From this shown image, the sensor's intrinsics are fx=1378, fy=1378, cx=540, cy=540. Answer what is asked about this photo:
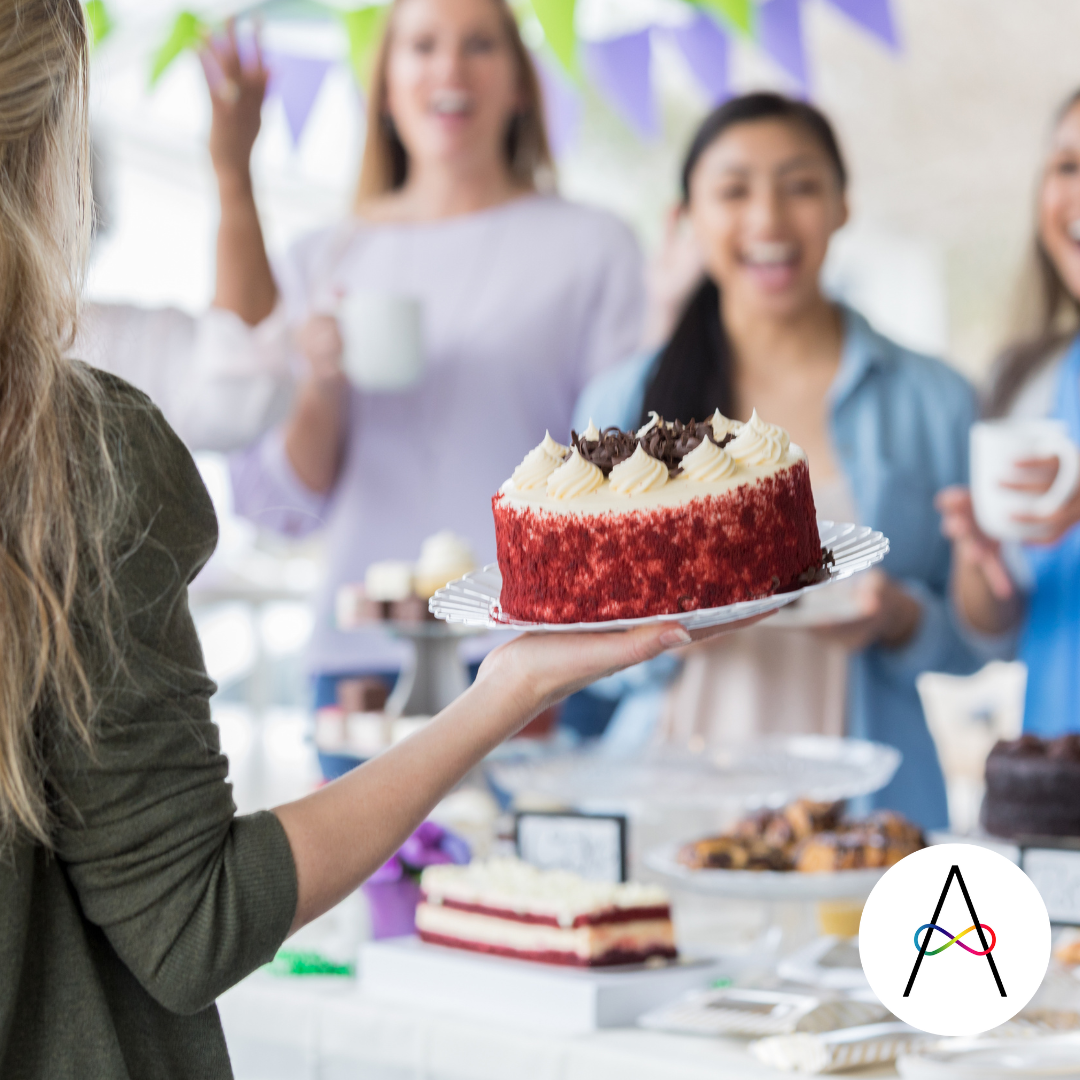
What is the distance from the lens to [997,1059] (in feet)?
3.64

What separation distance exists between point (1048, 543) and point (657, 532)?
4.80 feet

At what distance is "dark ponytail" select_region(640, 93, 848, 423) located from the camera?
2754 millimetres

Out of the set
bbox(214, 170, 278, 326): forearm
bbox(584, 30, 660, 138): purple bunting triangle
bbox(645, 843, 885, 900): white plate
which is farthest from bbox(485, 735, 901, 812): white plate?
bbox(584, 30, 660, 138): purple bunting triangle

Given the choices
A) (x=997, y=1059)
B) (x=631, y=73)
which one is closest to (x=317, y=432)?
(x=631, y=73)

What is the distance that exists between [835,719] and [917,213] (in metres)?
1.40

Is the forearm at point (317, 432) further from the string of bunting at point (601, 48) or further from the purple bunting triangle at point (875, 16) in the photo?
the purple bunting triangle at point (875, 16)

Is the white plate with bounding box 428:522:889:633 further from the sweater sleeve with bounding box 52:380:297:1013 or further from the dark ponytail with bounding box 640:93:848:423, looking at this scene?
the dark ponytail with bounding box 640:93:848:423

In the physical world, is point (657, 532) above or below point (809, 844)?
above

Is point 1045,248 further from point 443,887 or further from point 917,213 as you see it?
point 443,887

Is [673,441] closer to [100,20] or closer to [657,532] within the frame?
[657,532]

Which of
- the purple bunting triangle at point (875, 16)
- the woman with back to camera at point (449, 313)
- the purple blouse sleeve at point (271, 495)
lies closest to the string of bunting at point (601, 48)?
the purple bunting triangle at point (875, 16)

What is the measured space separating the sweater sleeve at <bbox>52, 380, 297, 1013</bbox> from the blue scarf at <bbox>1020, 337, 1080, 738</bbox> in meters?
1.99

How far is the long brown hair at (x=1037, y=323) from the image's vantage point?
8.68ft

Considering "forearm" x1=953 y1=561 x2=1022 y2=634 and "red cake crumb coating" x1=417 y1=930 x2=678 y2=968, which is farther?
"forearm" x1=953 y1=561 x2=1022 y2=634
